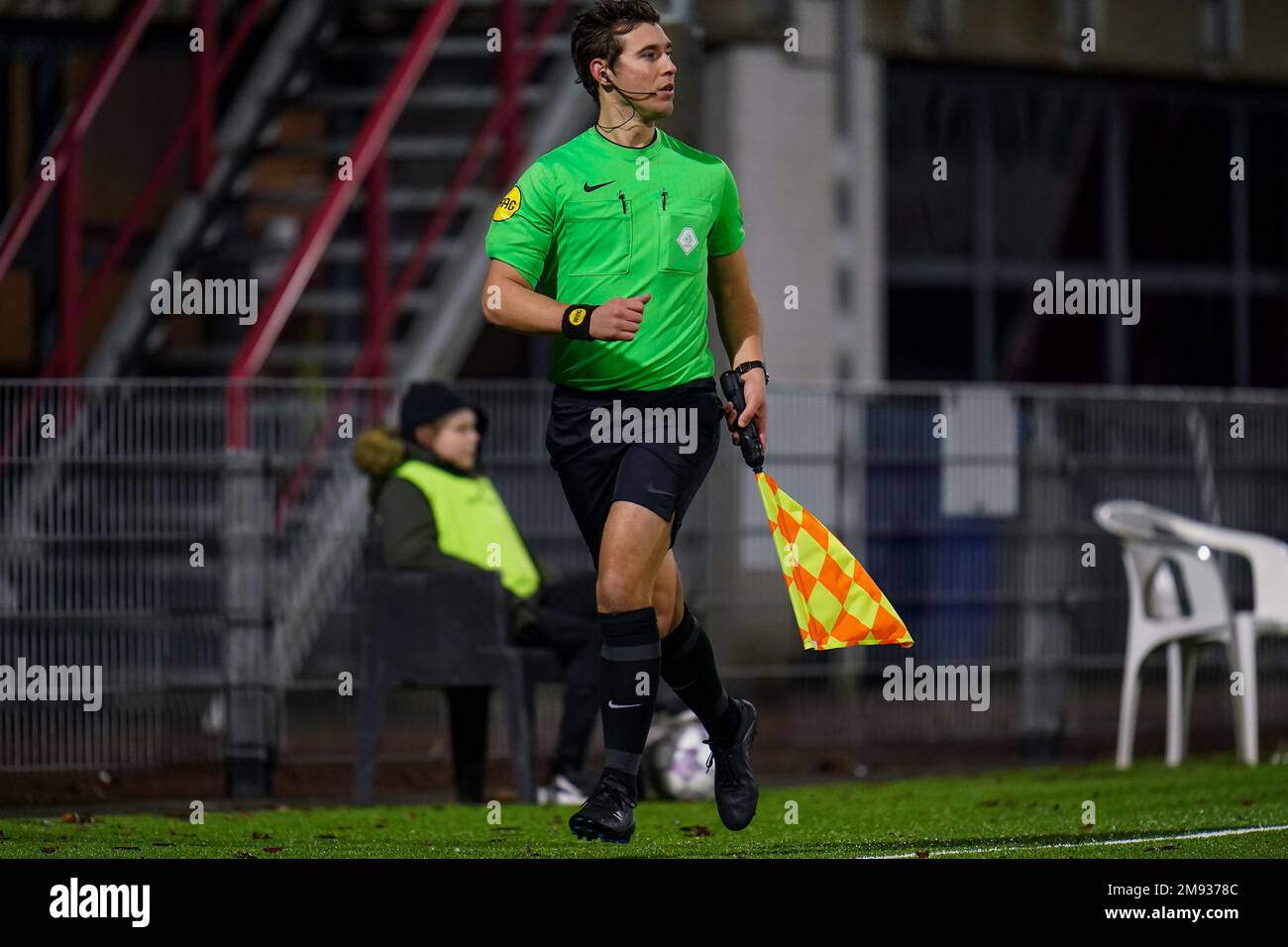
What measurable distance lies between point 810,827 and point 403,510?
2668 mm

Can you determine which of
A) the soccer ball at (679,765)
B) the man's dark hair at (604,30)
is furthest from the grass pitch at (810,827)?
the man's dark hair at (604,30)

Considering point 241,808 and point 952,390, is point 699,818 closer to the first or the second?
point 241,808

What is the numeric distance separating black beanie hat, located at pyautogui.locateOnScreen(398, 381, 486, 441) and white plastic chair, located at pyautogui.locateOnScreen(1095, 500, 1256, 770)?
3275 mm

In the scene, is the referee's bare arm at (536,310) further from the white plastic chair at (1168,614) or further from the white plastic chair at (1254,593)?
the white plastic chair at (1254,593)

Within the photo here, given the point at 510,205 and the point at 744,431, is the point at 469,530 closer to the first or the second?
the point at 744,431

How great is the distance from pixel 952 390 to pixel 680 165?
6201 millimetres

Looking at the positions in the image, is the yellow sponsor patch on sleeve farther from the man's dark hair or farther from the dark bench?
the dark bench

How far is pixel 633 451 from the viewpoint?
21.6ft

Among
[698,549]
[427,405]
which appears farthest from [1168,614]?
[427,405]

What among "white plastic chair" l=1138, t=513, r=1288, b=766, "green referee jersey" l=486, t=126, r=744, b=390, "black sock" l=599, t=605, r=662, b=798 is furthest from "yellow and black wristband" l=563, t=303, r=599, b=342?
"white plastic chair" l=1138, t=513, r=1288, b=766

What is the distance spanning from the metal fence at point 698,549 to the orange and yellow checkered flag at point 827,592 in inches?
189

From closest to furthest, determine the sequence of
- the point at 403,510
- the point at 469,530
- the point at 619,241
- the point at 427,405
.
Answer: the point at 619,241 < the point at 403,510 < the point at 469,530 < the point at 427,405
